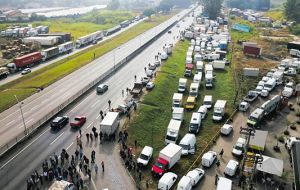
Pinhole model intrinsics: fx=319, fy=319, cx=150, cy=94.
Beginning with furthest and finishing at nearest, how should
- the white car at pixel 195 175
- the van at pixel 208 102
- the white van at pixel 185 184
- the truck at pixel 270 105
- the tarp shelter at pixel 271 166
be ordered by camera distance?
the van at pixel 208 102
the truck at pixel 270 105
the tarp shelter at pixel 271 166
the white car at pixel 195 175
the white van at pixel 185 184

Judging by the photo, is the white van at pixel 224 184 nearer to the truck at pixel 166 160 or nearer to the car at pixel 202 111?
→ the truck at pixel 166 160

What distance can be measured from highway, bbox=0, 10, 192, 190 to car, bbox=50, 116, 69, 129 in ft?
3.03

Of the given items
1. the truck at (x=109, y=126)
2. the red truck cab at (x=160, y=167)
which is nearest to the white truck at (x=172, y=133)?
Answer: the red truck cab at (x=160, y=167)

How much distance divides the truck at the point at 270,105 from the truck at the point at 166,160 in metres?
24.6

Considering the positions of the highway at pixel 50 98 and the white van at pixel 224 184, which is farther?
the highway at pixel 50 98

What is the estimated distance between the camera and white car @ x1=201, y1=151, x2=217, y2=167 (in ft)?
153

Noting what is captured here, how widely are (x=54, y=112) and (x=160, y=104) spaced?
22022 mm

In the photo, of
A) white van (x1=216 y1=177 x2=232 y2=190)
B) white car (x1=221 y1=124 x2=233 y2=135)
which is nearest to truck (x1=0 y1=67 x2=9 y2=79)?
white car (x1=221 y1=124 x2=233 y2=135)

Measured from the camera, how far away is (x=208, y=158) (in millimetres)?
46688

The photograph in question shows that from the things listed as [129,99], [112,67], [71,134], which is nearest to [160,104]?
[129,99]

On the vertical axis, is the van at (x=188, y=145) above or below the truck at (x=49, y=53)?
below

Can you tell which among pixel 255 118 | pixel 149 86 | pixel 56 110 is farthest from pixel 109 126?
pixel 255 118

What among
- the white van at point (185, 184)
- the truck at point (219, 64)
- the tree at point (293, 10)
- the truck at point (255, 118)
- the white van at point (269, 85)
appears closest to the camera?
the white van at point (185, 184)

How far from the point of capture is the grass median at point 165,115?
169 feet
